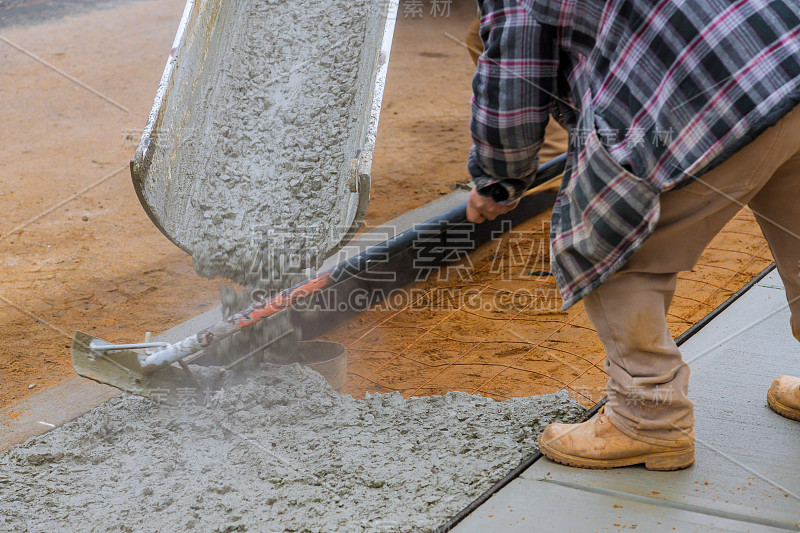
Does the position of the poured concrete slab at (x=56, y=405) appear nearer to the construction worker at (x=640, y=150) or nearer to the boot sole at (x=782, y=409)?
the construction worker at (x=640, y=150)

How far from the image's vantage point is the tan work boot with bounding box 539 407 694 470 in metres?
2.03

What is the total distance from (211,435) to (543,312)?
64.7 inches

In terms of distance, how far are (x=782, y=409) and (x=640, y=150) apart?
1.02 meters

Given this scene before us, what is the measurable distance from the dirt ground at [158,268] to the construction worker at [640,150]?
716 mm

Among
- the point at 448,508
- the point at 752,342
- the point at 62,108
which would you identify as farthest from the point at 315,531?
the point at 62,108

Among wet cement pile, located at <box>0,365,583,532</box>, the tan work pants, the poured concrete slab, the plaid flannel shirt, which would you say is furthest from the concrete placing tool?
the tan work pants

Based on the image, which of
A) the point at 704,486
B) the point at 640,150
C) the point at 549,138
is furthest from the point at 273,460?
the point at 549,138

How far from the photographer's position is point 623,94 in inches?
68.8

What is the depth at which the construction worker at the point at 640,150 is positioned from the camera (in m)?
1.65

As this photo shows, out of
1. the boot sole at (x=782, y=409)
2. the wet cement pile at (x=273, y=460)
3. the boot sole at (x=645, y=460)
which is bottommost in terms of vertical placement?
the wet cement pile at (x=273, y=460)

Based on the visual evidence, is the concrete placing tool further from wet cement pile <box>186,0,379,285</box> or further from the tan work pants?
the tan work pants

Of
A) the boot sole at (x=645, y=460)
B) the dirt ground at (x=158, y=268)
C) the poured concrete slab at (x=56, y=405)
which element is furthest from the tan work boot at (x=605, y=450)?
the poured concrete slab at (x=56, y=405)

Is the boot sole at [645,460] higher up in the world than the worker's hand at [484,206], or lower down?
lower down

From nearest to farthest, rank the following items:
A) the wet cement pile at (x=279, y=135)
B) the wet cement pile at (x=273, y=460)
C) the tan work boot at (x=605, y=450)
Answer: the wet cement pile at (x=273, y=460)
the tan work boot at (x=605, y=450)
the wet cement pile at (x=279, y=135)
